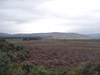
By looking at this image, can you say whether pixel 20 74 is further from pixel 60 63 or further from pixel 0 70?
pixel 60 63

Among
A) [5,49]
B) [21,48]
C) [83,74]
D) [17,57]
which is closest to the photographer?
[83,74]

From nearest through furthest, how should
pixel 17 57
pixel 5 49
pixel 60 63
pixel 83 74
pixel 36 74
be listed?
pixel 36 74 < pixel 83 74 < pixel 60 63 < pixel 17 57 < pixel 5 49

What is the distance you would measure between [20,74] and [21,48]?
13.8m

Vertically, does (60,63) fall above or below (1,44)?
below

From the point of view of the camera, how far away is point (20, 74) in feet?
34.7

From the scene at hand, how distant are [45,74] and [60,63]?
637 centimetres

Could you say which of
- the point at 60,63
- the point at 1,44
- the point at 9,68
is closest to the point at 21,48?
the point at 1,44

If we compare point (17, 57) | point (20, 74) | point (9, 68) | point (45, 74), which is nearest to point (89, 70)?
point (45, 74)

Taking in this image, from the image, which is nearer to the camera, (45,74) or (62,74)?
(45,74)

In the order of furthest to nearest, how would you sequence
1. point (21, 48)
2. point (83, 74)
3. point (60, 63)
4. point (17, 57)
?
point (21, 48), point (17, 57), point (60, 63), point (83, 74)

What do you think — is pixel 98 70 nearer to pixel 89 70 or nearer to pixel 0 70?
pixel 89 70

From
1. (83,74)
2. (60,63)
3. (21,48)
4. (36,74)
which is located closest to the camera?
(36,74)

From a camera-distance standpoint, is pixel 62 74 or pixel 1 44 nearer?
pixel 62 74

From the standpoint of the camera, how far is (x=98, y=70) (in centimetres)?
1154
